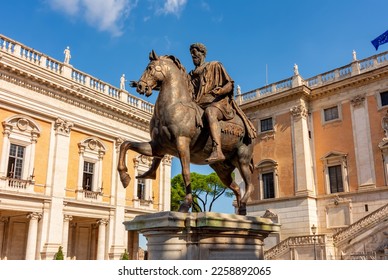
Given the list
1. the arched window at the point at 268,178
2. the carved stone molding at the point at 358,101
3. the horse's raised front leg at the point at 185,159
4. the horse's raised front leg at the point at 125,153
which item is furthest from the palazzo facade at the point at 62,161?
the horse's raised front leg at the point at 185,159

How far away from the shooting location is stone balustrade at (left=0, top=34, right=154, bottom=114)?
22250 mm

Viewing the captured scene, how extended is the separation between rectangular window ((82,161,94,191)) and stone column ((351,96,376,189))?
62.6 ft

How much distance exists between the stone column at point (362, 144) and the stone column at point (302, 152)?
3568 millimetres

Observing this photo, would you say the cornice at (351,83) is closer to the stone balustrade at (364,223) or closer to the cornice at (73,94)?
the stone balustrade at (364,223)

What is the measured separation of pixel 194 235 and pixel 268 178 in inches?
1081

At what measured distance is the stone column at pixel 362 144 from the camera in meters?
26.8

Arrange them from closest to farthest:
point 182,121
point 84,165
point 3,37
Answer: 1. point 182,121
2. point 3,37
3. point 84,165

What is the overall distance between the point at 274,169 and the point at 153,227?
27216mm

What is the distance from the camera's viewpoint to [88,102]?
1037 inches

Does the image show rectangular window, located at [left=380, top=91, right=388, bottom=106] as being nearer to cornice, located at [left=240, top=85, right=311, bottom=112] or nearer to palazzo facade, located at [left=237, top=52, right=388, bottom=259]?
palazzo facade, located at [left=237, top=52, right=388, bottom=259]

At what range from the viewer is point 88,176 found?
26312 millimetres
